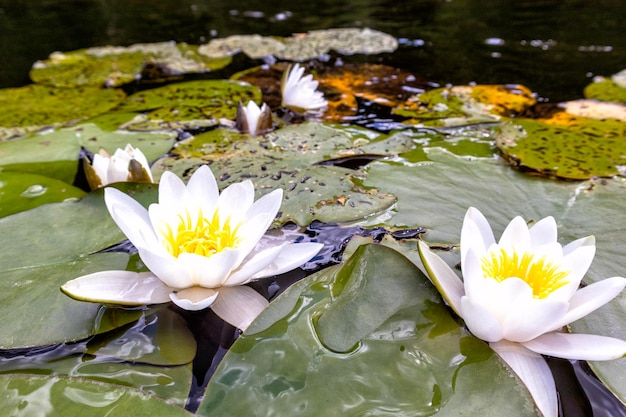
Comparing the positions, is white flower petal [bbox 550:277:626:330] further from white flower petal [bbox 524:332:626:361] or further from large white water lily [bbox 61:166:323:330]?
large white water lily [bbox 61:166:323:330]

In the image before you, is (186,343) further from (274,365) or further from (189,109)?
(189,109)

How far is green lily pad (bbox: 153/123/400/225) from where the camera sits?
4.87ft

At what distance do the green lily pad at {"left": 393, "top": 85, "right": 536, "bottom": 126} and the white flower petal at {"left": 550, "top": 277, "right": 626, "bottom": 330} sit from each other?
5.50 ft

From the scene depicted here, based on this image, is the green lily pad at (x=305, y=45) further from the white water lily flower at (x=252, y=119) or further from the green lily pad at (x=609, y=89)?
the white water lily flower at (x=252, y=119)

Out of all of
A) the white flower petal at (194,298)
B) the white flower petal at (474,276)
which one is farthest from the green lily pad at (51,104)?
the white flower petal at (474,276)

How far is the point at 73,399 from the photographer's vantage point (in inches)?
32.7

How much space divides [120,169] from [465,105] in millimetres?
2207

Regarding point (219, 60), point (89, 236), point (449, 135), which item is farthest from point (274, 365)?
point (219, 60)

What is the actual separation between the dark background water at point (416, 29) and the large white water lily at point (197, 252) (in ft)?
9.56

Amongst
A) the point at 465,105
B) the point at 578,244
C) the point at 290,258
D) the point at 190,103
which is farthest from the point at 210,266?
the point at 465,105

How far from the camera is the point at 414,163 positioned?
183cm

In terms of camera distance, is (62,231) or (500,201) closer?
(62,231)

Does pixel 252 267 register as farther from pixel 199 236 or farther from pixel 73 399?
pixel 73 399

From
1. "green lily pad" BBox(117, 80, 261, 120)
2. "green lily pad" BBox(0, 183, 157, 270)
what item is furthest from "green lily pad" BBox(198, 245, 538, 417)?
"green lily pad" BBox(117, 80, 261, 120)
